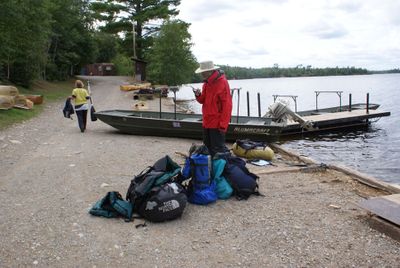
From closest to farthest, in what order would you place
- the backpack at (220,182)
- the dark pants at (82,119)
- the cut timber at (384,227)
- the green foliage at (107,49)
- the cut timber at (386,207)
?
the cut timber at (384,227) < the cut timber at (386,207) < the backpack at (220,182) < the dark pants at (82,119) < the green foliage at (107,49)

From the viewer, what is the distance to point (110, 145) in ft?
35.3

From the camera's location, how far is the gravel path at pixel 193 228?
4.27m

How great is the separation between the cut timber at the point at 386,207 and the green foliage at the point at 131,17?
39712 millimetres

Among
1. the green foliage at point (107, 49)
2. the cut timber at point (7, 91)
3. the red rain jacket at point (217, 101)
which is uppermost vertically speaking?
the green foliage at point (107, 49)

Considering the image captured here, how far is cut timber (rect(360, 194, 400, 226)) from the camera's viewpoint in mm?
4906

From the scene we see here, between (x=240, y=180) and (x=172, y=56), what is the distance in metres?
31.2

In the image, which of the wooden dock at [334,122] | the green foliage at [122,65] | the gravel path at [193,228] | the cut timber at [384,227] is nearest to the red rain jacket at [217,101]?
the gravel path at [193,228]

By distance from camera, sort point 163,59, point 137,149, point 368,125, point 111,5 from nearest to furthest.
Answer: point 137,149 → point 368,125 → point 163,59 → point 111,5

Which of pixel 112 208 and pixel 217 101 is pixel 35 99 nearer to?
pixel 217 101

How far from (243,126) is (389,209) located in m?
7.30

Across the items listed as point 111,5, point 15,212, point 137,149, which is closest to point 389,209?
point 15,212

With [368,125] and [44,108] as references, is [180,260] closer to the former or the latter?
[44,108]

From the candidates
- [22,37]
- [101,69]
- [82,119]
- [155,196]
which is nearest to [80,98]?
[82,119]

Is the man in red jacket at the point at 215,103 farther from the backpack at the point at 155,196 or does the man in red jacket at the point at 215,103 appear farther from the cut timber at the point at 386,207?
the cut timber at the point at 386,207
